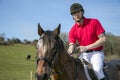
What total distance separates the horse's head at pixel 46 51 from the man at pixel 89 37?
126 cm

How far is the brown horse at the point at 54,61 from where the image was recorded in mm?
5812

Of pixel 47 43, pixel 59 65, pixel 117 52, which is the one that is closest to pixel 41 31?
pixel 47 43

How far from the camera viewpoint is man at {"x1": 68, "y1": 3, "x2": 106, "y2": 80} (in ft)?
24.1

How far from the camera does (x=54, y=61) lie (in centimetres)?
615

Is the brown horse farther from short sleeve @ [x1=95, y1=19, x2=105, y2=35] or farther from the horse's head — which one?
short sleeve @ [x1=95, y1=19, x2=105, y2=35]

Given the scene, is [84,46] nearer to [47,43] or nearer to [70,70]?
[70,70]

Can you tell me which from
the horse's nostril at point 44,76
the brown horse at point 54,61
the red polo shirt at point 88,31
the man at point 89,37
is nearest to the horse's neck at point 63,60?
the brown horse at point 54,61

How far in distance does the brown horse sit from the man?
1.54ft

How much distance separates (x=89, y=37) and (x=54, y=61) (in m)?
1.68

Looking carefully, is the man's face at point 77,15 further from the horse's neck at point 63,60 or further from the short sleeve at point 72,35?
the horse's neck at point 63,60

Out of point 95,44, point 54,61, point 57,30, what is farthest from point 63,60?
point 95,44

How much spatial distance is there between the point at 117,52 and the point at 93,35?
2528 cm

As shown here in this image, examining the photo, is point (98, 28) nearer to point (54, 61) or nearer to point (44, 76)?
point (54, 61)

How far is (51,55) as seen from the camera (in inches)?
236
